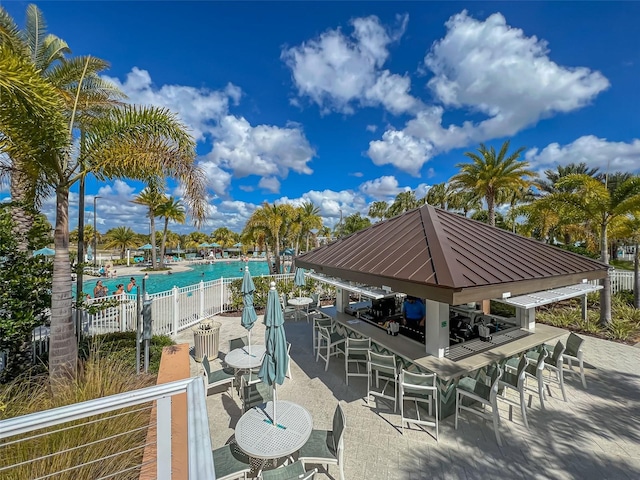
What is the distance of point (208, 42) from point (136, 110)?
847 cm

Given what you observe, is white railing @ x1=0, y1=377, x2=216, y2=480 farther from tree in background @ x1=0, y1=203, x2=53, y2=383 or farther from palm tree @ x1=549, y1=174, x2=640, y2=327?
palm tree @ x1=549, y1=174, x2=640, y2=327

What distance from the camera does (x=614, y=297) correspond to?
12.3 m

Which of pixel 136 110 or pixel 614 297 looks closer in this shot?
pixel 136 110

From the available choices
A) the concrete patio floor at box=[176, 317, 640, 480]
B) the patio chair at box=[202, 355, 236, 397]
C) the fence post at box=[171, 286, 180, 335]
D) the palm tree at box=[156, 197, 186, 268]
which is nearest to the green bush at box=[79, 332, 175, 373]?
the fence post at box=[171, 286, 180, 335]

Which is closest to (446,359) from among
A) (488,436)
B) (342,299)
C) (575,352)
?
(488,436)

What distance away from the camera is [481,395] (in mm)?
4887

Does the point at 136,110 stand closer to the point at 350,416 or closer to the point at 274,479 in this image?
the point at 274,479

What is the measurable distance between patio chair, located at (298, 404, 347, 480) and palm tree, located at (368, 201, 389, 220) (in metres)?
44.8

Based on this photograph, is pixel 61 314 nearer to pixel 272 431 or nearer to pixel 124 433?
pixel 272 431

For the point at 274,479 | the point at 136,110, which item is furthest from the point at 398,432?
the point at 136,110

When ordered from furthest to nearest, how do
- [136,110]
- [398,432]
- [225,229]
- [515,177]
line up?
[225,229] → [515,177] → [136,110] → [398,432]

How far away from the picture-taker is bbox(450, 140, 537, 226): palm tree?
15.5m

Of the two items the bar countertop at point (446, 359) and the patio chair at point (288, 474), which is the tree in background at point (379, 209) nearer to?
the bar countertop at point (446, 359)

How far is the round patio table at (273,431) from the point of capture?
3.49 m
